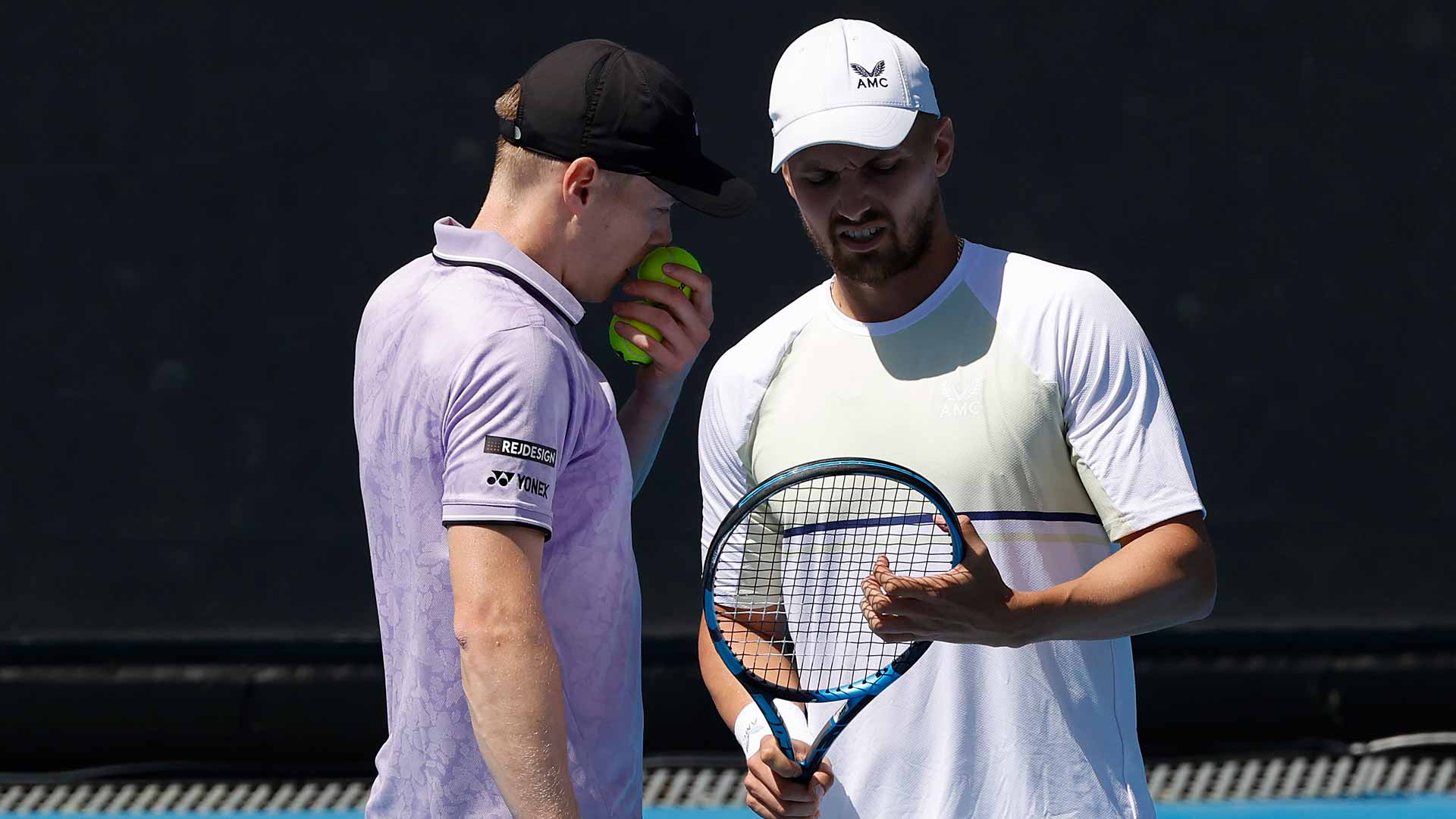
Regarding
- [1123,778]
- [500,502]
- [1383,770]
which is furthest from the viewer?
[1383,770]

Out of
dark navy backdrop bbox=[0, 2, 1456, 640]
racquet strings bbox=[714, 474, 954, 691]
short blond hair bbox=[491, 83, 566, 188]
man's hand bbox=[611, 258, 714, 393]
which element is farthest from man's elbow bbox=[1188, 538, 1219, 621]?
dark navy backdrop bbox=[0, 2, 1456, 640]

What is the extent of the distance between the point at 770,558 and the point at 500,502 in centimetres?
65

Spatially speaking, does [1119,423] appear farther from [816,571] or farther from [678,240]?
[678,240]

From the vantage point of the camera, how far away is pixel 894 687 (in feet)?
7.47

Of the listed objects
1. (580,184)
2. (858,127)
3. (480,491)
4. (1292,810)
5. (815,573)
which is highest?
(858,127)

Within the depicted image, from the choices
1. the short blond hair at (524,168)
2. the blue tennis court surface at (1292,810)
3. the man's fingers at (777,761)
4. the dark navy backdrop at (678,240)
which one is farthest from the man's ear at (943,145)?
the blue tennis court surface at (1292,810)

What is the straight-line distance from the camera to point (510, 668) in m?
1.83

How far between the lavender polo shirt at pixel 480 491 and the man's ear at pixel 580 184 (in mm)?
112

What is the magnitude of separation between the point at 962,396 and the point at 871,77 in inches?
19.2

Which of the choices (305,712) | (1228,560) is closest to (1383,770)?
(1228,560)

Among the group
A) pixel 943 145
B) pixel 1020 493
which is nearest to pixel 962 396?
pixel 1020 493

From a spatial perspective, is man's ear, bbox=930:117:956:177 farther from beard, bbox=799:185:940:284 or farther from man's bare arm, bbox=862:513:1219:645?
man's bare arm, bbox=862:513:1219:645

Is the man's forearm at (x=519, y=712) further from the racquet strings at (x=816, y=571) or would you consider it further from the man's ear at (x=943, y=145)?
the man's ear at (x=943, y=145)

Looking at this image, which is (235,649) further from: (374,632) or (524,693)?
(524,693)
